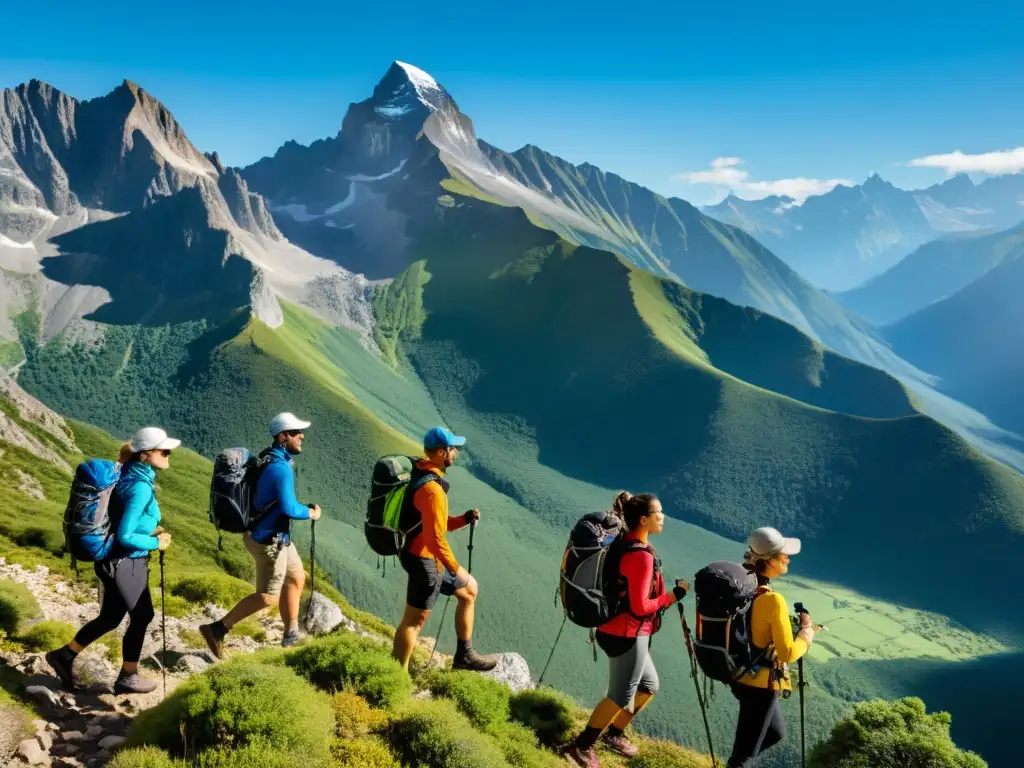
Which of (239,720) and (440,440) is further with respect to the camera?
(440,440)

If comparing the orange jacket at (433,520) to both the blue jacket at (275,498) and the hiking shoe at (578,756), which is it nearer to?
the blue jacket at (275,498)

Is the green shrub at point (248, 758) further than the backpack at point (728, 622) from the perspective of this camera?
No

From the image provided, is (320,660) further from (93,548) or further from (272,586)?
(93,548)

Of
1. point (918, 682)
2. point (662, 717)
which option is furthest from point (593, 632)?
point (918, 682)

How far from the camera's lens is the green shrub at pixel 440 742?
28.5 feet

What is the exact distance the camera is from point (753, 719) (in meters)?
9.02

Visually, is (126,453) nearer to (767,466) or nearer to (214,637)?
(214,637)

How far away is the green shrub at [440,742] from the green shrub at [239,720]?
3.48ft

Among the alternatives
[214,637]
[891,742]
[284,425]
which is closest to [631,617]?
[891,742]

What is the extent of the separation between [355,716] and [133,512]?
464 cm

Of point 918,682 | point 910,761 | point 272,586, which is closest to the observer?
point 910,761

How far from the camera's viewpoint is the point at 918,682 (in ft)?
346

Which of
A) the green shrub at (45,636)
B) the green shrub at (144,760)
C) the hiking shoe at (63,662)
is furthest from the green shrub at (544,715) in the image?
the green shrub at (45,636)

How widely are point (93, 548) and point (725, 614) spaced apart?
371 inches
